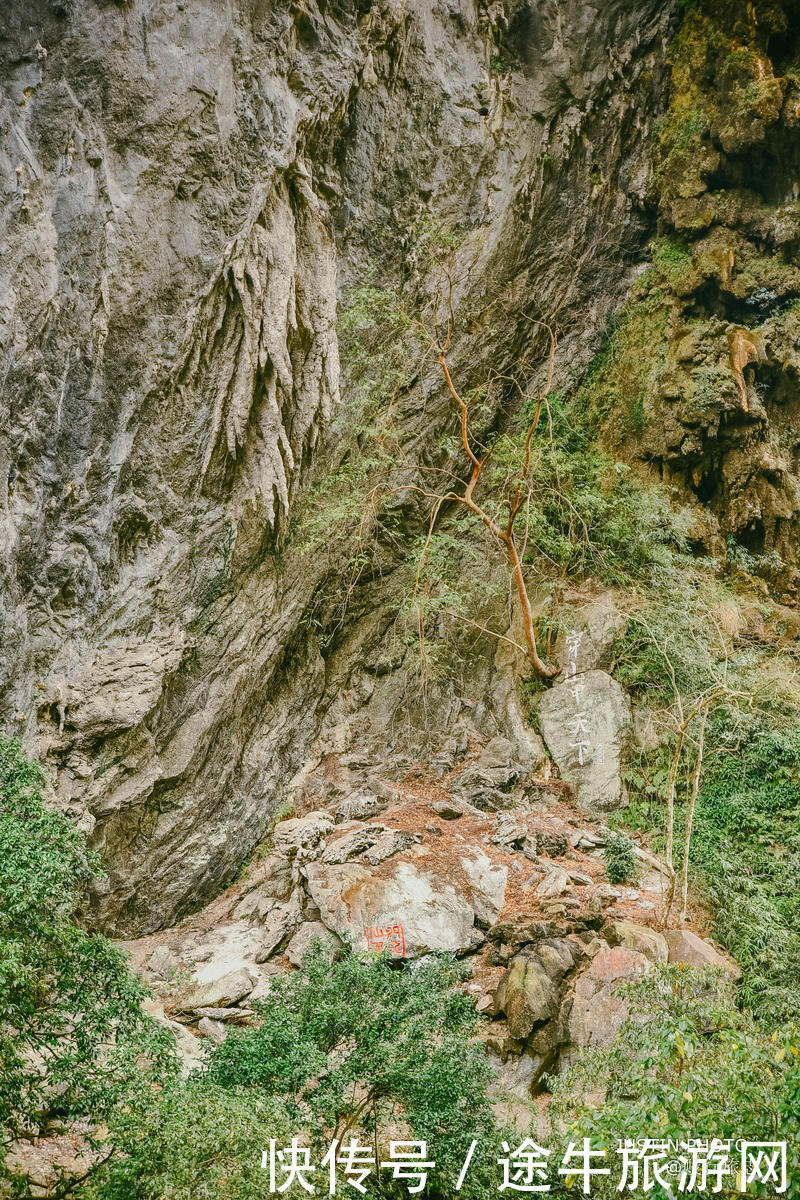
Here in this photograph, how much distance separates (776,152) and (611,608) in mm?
9022

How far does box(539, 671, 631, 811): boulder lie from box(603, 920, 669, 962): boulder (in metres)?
2.87

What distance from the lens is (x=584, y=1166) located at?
373 cm

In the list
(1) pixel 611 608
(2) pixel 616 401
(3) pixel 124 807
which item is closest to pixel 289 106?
(2) pixel 616 401

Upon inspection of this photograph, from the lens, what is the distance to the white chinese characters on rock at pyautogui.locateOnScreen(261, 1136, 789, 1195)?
2.78 meters

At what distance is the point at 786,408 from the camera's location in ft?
39.7

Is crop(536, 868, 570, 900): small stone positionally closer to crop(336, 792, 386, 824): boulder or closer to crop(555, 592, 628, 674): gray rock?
crop(336, 792, 386, 824): boulder

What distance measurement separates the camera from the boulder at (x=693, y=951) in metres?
6.73

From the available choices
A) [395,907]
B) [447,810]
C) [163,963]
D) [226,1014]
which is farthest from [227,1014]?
[447,810]

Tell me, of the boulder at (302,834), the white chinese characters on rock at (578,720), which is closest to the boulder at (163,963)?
the boulder at (302,834)

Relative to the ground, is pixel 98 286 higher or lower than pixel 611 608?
higher

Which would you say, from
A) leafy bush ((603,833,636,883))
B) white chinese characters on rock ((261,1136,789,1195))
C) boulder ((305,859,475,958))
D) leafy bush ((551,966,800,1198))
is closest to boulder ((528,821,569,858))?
leafy bush ((603,833,636,883))

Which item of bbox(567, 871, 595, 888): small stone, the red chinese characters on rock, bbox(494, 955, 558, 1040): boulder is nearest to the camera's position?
bbox(494, 955, 558, 1040): boulder

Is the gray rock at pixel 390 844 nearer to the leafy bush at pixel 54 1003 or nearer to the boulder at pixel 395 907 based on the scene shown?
the boulder at pixel 395 907

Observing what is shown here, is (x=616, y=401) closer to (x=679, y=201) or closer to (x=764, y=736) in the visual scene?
(x=679, y=201)
